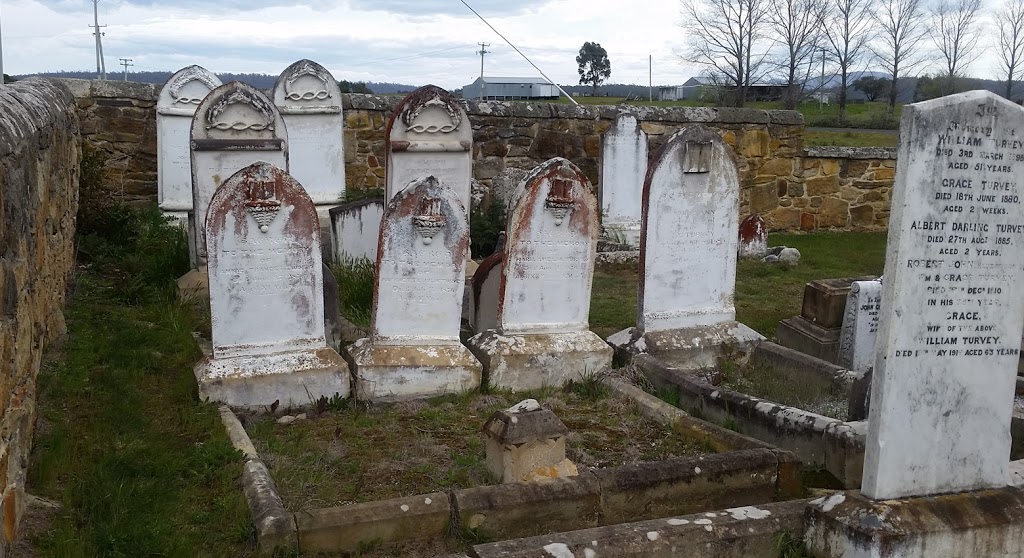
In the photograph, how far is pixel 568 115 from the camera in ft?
38.8

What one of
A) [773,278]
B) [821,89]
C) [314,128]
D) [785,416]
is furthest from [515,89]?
[785,416]

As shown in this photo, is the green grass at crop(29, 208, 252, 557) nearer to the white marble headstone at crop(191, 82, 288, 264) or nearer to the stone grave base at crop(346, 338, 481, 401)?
the stone grave base at crop(346, 338, 481, 401)

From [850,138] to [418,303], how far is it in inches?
718

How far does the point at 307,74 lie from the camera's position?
9.55m

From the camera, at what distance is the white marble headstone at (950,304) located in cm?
333

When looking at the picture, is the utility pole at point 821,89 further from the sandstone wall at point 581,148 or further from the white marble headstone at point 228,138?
the white marble headstone at point 228,138

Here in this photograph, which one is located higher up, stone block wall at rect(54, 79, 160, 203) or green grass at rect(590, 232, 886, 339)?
stone block wall at rect(54, 79, 160, 203)

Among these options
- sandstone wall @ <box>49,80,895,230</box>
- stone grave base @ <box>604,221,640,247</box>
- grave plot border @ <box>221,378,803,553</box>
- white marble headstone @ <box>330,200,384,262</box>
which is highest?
sandstone wall @ <box>49,80,895,230</box>

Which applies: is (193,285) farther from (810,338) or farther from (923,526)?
(923,526)

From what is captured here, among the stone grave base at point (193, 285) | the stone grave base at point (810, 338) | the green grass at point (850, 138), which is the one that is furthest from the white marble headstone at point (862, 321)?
the green grass at point (850, 138)

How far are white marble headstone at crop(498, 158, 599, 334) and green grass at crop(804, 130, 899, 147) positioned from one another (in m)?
14.8

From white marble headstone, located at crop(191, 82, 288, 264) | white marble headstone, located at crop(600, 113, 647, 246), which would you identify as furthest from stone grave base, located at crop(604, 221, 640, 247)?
white marble headstone, located at crop(191, 82, 288, 264)

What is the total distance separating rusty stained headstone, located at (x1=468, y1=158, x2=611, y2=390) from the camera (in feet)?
19.1

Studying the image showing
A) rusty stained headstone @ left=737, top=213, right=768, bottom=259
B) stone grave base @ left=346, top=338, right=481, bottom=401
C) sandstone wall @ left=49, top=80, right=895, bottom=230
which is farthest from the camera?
rusty stained headstone @ left=737, top=213, right=768, bottom=259
